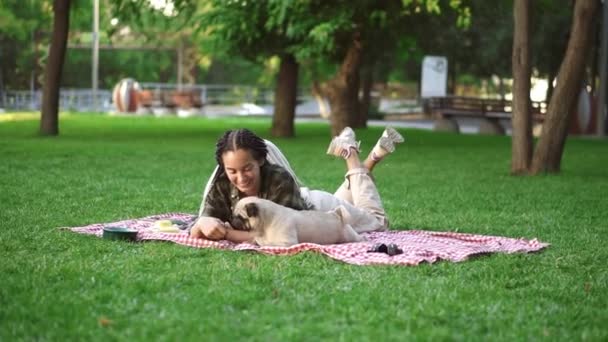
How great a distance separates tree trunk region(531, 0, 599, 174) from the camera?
17406 millimetres

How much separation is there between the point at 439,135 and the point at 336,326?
1102 inches

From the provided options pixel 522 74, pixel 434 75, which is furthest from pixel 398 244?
pixel 434 75

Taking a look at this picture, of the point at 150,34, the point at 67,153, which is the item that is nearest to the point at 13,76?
the point at 150,34

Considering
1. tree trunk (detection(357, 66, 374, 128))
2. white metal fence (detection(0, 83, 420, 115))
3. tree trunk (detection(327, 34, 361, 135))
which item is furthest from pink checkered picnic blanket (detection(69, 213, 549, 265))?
white metal fence (detection(0, 83, 420, 115))

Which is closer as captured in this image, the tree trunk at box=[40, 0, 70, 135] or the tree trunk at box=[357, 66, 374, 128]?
the tree trunk at box=[40, 0, 70, 135]

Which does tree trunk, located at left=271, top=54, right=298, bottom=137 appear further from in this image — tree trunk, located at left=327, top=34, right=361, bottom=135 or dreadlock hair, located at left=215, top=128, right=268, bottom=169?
dreadlock hair, located at left=215, top=128, right=268, bottom=169

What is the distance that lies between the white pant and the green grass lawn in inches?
32.5

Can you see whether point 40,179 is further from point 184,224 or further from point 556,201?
point 556,201

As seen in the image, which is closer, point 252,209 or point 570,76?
point 252,209

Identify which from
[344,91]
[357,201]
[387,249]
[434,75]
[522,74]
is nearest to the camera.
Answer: [387,249]

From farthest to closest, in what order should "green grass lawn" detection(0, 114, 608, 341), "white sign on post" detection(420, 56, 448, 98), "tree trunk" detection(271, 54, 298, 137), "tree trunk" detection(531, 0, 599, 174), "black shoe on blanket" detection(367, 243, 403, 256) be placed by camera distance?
"white sign on post" detection(420, 56, 448, 98) → "tree trunk" detection(271, 54, 298, 137) → "tree trunk" detection(531, 0, 599, 174) → "black shoe on blanket" detection(367, 243, 403, 256) → "green grass lawn" detection(0, 114, 608, 341)

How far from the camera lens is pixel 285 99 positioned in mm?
29984

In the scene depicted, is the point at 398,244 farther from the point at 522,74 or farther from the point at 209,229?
the point at 522,74

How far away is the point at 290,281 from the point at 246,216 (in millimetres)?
1404
